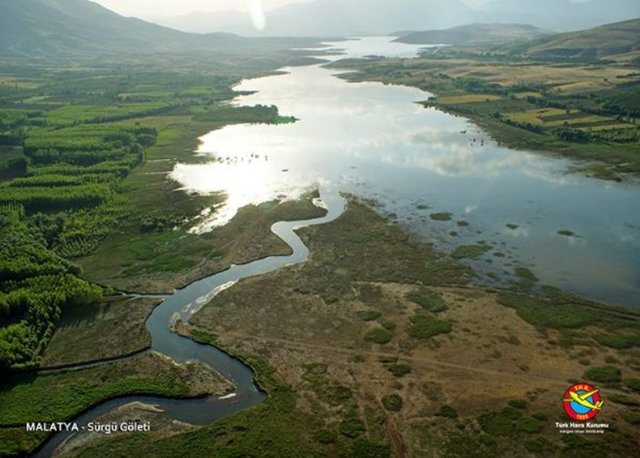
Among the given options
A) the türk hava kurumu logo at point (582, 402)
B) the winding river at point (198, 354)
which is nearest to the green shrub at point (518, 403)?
the türk hava kurumu logo at point (582, 402)

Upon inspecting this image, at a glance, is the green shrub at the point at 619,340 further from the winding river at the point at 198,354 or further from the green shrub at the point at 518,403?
the winding river at the point at 198,354

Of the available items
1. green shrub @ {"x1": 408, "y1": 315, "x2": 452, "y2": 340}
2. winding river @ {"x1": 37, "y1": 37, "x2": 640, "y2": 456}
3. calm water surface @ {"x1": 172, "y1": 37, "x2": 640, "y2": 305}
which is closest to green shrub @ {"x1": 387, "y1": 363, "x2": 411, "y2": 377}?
green shrub @ {"x1": 408, "y1": 315, "x2": 452, "y2": 340}

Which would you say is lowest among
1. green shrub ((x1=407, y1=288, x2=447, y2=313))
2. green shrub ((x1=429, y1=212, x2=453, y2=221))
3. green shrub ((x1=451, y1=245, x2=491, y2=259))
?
green shrub ((x1=407, y1=288, x2=447, y2=313))

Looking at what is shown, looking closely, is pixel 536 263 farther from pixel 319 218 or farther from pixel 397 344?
pixel 319 218

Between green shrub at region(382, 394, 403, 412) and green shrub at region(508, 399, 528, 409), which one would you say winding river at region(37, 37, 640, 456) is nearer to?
green shrub at region(382, 394, 403, 412)

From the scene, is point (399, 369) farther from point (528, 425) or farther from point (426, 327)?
point (528, 425)

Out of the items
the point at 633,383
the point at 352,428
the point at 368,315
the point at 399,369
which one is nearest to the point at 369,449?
the point at 352,428
